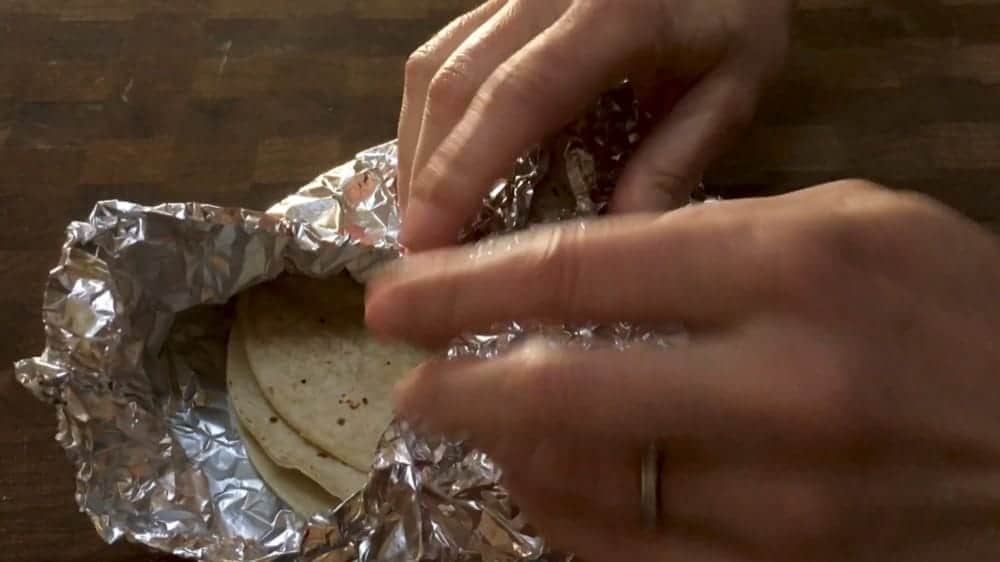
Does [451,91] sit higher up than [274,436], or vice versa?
[451,91]

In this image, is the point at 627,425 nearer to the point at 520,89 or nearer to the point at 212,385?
the point at 520,89

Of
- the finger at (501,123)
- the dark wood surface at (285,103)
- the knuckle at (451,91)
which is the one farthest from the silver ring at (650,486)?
the dark wood surface at (285,103)

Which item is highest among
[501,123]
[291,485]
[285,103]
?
[501,123]

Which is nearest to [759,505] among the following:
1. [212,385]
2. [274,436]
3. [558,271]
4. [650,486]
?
[650,486]

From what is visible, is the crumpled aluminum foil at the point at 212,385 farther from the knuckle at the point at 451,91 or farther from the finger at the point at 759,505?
the finger at the point at 759,505

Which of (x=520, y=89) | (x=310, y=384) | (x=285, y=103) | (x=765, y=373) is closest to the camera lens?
(x=765, y=373)

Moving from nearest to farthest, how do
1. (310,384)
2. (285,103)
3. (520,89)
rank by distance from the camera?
(520,89) → (310,384) → (285,103)

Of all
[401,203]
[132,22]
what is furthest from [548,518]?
[132,22]
